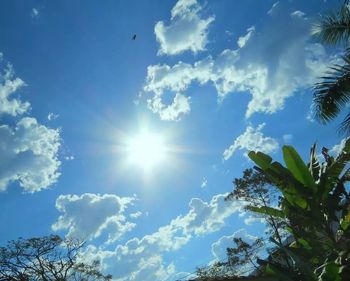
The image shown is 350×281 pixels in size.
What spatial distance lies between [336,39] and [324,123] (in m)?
2.32

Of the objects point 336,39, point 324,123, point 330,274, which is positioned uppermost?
point 336,39

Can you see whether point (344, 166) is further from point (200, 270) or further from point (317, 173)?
point (200, 270)

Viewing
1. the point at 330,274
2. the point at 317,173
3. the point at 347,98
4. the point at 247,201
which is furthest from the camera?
the point at 247,201

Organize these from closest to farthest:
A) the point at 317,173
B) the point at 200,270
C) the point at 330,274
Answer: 1. the point at 330,274
2. the point at 317,173
3. the point at 200,270

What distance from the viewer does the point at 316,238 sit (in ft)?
32.2

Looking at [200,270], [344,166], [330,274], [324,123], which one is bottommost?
[330,274]

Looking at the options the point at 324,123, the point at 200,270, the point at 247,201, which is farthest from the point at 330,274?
the point at 200,270

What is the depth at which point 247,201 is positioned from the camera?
26172 mm

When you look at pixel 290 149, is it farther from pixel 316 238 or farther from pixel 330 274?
pixel 330 274

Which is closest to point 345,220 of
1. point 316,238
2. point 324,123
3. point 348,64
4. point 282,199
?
point 316,238

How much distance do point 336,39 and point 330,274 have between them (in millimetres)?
6683

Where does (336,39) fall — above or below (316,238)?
above

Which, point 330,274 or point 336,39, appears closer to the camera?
point 330,274

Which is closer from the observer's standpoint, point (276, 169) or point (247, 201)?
point (276, 169)
